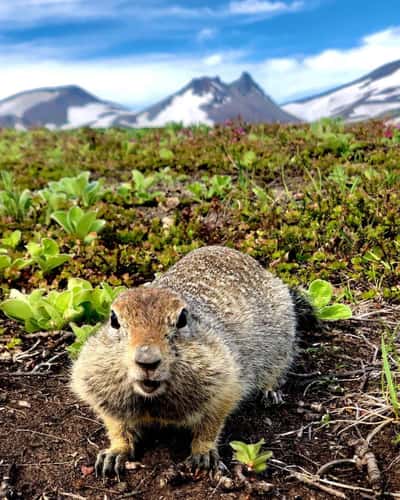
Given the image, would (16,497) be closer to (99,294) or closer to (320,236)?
(99,294)

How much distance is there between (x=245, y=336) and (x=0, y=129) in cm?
1997

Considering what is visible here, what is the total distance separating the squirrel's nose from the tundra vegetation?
2.30 ft

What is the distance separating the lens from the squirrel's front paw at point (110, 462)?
3436 millimetres

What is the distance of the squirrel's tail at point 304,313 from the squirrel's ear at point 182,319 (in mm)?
→ 2109

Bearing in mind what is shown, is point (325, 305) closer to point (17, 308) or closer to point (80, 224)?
point (17, 308)

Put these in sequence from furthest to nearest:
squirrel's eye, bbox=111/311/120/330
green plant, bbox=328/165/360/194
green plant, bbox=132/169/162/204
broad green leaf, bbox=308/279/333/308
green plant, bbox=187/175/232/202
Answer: green plant, bbox=132/169/162/204 < green plant, bbox=187/175/232/202 < green plant, bbox=328/165/360/194 < broad green leaf, bbox=308/279/333/308 < squirrel's eye, bbox=111/311/120/330

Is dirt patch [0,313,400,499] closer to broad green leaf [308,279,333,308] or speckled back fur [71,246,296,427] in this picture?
speckled back fur [71,246,296,427]

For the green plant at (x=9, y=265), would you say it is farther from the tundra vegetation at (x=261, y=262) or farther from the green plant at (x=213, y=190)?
the green plant at (x=213, y=190)

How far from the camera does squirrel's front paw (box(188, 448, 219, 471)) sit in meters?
3.42

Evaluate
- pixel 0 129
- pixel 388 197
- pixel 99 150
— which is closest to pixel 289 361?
pixel 388 197

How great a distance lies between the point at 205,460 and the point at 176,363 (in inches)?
25.1

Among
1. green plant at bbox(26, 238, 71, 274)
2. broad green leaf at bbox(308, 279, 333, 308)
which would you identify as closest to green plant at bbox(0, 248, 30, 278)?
green plant at bbox(26, 238, 71, 274)

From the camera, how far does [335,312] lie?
204 inches

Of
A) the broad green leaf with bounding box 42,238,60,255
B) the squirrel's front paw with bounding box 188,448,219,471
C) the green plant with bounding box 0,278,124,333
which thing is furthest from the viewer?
the broad green leaf with bounding box 42,238,60,255
